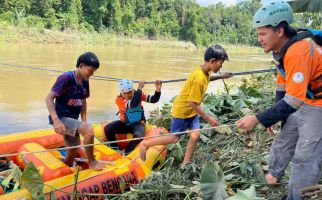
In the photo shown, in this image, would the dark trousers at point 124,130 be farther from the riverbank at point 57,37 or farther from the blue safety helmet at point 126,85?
the riverbank at point 57,37

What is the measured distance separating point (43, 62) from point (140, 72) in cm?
443

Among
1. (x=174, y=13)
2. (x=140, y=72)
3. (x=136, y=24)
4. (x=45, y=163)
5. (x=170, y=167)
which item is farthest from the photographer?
(x=174, y=13)

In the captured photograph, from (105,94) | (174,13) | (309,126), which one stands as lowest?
(105,94)

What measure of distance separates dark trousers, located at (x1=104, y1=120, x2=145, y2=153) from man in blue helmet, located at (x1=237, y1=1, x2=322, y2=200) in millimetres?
2814

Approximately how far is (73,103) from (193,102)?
137 cm

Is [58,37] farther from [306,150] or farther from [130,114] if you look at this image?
[306,150]

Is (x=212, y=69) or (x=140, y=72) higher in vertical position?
(x=212, y=69)

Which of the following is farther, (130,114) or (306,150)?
(130,114)

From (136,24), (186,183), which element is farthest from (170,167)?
(136,24)

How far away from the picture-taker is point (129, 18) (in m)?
44.2

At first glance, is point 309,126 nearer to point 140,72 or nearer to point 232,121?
point 232,121

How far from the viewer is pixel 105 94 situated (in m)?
11.1

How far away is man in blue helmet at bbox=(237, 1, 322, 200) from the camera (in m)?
2.45

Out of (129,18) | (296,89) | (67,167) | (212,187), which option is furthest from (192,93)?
(129,18)
